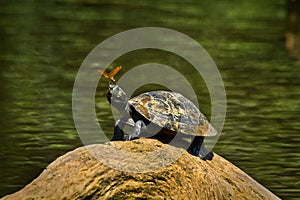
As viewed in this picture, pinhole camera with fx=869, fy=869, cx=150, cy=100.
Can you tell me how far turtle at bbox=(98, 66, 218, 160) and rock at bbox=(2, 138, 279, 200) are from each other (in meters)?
0.16

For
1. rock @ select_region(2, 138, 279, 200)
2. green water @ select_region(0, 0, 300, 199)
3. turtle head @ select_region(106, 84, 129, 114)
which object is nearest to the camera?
rock @ select_region(2, 138, 279, 200)

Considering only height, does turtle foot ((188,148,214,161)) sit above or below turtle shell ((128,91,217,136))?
below

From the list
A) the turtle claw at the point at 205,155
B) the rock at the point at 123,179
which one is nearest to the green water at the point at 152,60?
the turtle claw at the point at 205,155

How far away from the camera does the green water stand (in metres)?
10.5

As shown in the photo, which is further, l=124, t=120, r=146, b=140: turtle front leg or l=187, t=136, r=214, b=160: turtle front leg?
l=187, t=136, r=214, b=160: turtle front leg

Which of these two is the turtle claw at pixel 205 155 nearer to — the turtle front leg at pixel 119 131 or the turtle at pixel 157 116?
the turtle at pixel 157 116

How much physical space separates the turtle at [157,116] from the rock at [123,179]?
0.16 metres

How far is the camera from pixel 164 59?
58.7 ft

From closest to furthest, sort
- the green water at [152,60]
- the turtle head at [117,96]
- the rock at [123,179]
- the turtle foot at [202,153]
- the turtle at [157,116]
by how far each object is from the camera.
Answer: the rock at [123,179] < the turtle head at [117,96] < the turtle at [157,116] < the turtle foot at [202,153] < the green water at [152,60]

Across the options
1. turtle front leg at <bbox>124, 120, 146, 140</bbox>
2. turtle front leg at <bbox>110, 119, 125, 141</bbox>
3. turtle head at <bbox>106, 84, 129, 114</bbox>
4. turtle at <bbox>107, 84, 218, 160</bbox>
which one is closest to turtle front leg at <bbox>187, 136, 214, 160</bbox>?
turtle at <bbox>107, 84, 218, 160</bbox>

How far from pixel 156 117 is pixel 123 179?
0.65 m

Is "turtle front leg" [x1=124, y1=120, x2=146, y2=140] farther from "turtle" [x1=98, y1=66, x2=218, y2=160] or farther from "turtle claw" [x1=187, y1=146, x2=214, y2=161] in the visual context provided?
"turtle claw" [x1=187, y1=146, x2=214, y2=161]

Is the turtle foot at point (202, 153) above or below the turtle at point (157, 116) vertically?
below

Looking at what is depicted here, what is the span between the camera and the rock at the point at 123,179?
245 inches
